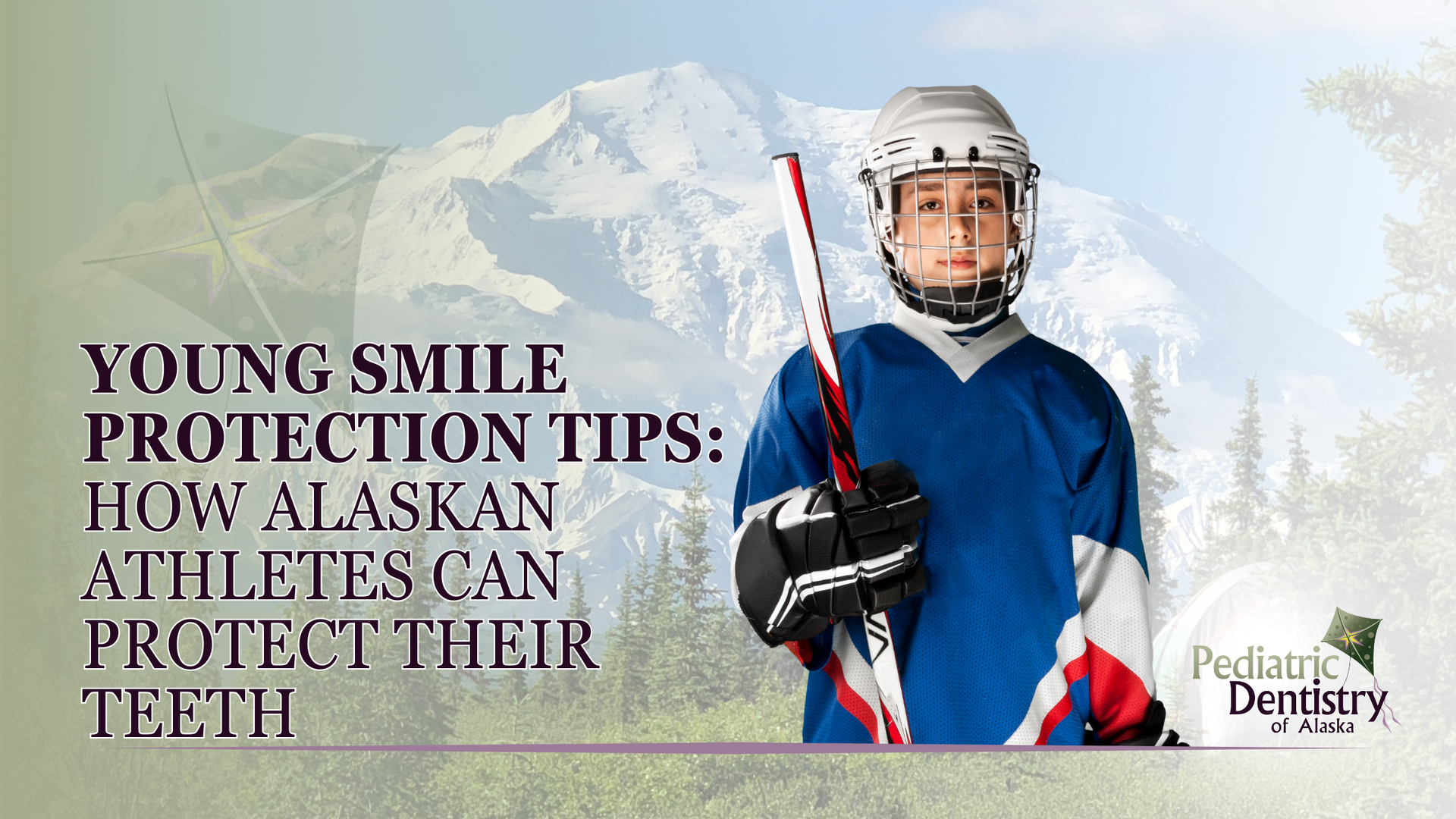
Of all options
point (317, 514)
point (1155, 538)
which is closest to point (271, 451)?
point (317, 514)

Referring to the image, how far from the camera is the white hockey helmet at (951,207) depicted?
9.07ft

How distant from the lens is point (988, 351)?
2.81m

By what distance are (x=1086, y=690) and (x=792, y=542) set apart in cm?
73

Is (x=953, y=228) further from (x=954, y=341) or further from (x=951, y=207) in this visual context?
(x=954, y=341)

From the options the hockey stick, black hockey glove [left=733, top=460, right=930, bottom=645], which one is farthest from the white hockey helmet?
black hockey glove [left=733, top=460, right=930, bottom=645]

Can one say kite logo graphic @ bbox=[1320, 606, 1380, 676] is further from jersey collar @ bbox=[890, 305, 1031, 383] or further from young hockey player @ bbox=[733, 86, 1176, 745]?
jersey collar @ bbox=[890, 305, 1031, 383]

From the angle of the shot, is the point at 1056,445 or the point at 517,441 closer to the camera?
the point at 1056,445

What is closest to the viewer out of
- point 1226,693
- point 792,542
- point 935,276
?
point 792,542

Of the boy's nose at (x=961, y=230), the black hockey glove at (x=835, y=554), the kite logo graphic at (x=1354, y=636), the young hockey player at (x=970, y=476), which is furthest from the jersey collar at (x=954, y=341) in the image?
the kite logo graphic at (x=1354, y=636)

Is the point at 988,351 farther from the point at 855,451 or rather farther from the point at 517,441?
the point at 517,441

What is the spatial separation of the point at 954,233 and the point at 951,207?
0.06 m

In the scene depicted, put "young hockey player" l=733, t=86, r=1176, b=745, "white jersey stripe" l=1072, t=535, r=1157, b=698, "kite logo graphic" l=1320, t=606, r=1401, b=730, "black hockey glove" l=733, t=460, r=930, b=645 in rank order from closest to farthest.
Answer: "black hockey glove" l=733, t=460, r=930, b=645 → "young hockey player" l=733, t=86, r=1176, b=745 → "white jersey stripe" l=1072, t=535, r=1157, b=698 → "kite logo graphic" l=1320, t=606, r=1401, b=730

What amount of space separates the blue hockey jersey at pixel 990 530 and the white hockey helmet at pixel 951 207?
0.28ft

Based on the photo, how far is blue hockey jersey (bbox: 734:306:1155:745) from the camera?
8.87 feet
